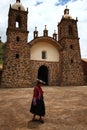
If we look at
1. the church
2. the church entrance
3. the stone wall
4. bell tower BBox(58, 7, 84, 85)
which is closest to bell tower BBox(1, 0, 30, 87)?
the church

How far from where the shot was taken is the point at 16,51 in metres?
19.9

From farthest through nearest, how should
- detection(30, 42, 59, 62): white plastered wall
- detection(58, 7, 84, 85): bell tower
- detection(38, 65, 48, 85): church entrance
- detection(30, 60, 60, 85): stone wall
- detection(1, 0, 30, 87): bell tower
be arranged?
detection(38, 65, 48, 85): church entrance
detection(30, 42, 59, 62): white plastered wall
detection(58, 7, 84, 85): bell tower
detection(30, 60, 60, 85): stone wall
detection(1, 0, 30, 87): bell tower

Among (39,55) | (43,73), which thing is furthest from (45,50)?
(43,73)

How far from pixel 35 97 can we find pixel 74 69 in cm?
1602

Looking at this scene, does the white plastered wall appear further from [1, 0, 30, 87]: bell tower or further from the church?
[1, 0, 30, 87]: bell tower

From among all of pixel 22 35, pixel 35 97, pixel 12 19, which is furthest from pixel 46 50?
pixel 35 97

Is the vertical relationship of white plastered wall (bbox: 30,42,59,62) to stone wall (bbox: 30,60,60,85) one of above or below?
Result: above

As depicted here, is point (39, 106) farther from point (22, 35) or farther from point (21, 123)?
point (22, 35)

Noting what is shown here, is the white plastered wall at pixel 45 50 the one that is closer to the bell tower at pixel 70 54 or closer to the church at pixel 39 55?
the church at pixel 39 55

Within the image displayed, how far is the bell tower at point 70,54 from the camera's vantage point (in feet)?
69.3

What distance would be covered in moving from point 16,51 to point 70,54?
21.7 feet

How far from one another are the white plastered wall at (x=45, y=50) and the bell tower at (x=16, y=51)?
4.81 ft

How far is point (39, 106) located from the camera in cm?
595

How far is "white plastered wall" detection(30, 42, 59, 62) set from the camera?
21448 mm
